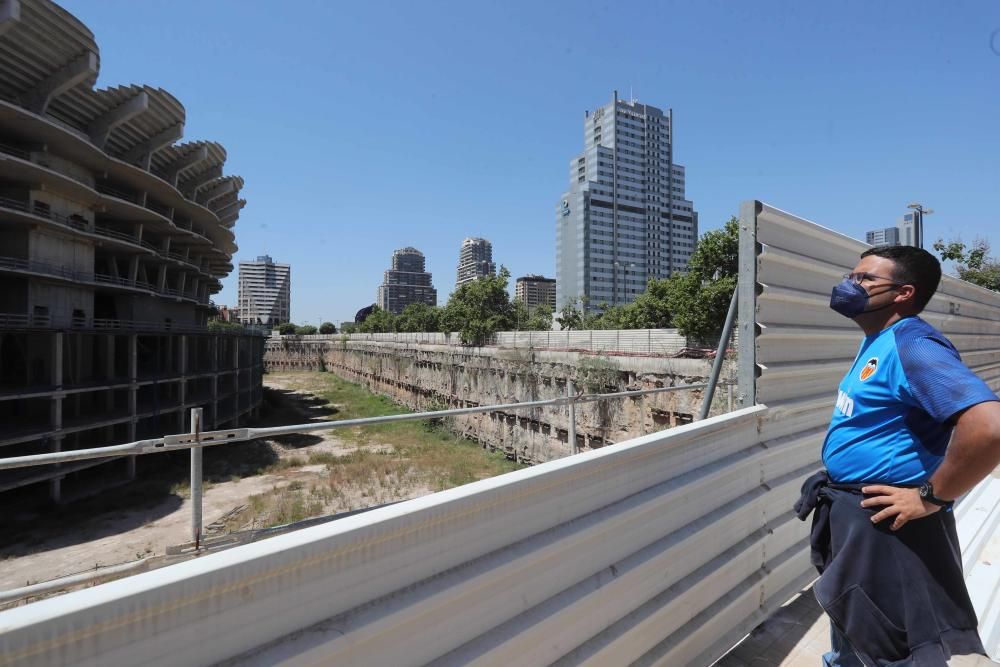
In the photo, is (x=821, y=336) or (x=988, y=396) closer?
(x=988, y=396)

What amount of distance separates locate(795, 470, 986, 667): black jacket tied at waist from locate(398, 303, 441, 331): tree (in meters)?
75.3

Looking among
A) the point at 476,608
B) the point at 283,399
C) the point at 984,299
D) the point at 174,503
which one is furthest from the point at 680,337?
the point at 283,399

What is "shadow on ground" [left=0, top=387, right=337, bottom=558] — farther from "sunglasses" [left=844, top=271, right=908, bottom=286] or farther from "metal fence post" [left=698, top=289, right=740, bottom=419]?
"sunglasses" [left=844, top=271, right=908, bottom=286]

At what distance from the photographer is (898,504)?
177 cm

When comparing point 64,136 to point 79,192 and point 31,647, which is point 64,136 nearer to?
point 79,192

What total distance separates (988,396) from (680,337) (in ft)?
63.2

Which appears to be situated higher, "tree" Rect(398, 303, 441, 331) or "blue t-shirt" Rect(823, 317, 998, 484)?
"tree" Rect(398, 303, 441, 331)

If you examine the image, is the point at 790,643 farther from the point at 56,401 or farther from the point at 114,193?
the point at 114,193

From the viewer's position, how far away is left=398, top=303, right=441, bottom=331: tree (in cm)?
8288

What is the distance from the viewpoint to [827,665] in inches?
89.6

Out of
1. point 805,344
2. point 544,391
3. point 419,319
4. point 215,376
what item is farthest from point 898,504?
point 419,319

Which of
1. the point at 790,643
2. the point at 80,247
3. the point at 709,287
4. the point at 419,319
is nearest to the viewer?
the point at 790,643

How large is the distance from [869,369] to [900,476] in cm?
43

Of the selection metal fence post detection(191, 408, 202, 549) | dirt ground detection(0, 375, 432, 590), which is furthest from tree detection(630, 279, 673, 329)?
metal fence post detection(191, 408, 202, 549)
